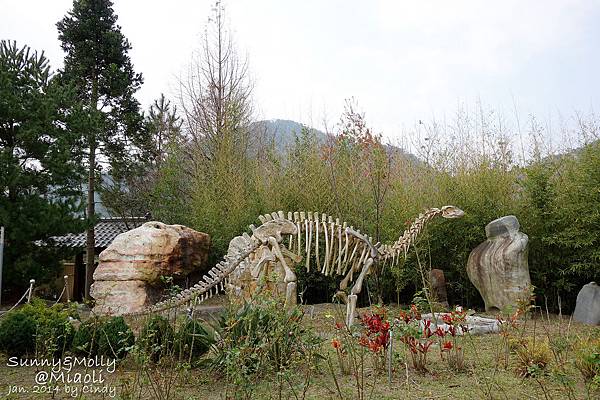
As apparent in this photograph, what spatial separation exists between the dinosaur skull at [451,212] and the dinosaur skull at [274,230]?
2561mm

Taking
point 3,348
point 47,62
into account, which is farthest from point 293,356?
point 47,62

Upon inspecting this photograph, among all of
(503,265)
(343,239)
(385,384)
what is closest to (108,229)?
(343,239)

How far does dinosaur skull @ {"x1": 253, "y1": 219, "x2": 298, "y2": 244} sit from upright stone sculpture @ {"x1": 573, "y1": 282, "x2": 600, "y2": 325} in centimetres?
527

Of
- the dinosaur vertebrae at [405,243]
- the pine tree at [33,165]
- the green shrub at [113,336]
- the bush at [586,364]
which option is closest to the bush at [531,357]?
the bush at [586,364]

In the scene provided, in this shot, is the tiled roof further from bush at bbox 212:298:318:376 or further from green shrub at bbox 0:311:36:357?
bush at bbox 212:298:318:376

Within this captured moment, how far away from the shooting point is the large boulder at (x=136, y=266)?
10.9 metres

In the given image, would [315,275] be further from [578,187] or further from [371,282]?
[578,187]

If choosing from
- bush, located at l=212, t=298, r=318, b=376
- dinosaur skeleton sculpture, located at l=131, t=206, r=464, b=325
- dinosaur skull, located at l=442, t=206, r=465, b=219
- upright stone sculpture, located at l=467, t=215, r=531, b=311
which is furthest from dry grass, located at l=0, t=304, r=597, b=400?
upright stone sculpture, located at l=467, t=215, r=531, b=311

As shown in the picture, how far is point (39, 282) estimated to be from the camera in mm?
12633

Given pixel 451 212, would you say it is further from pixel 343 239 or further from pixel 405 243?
pixel 343 239

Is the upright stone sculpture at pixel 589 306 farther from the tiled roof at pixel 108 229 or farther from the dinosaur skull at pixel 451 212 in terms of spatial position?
the tiled roof at pixel 108 229

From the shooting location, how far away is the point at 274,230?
28.1ft

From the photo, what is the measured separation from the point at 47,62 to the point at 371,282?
943 cm

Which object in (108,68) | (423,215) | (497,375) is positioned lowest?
(497,375)
